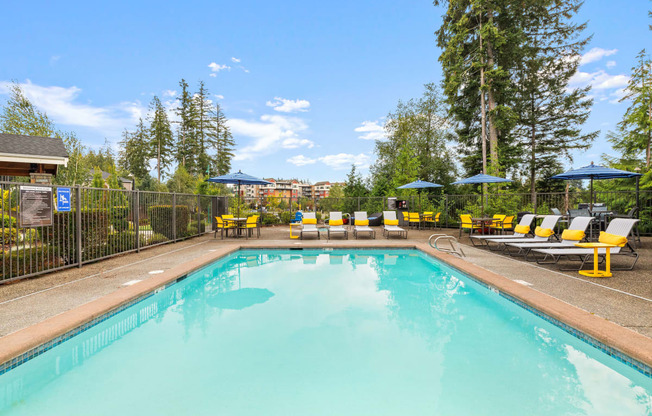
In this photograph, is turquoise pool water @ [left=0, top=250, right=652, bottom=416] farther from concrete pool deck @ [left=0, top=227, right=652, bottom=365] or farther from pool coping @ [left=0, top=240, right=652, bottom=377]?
concrete pool deck @ [left=0, top=227, right=652, bottom=365]

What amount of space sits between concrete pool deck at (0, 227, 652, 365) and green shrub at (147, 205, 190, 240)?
1.82 metres

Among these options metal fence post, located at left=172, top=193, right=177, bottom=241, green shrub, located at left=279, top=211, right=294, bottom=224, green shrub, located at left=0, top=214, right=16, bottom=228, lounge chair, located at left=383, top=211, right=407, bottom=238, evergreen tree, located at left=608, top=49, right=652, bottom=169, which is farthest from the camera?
green shrub, located at left=279, top=211, right=294, bottom=224

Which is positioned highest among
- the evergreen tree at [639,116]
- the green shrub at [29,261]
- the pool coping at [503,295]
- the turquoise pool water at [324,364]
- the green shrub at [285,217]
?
the evergreen tree at [639,116]

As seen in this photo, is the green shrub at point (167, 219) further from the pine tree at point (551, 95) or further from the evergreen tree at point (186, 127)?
the evergreen tree at point (186, 127)

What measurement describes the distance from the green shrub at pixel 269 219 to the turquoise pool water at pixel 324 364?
1141 centimetres

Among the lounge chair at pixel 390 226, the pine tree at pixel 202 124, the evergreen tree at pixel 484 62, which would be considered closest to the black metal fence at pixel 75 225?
the lounge chair at pixel 390 226

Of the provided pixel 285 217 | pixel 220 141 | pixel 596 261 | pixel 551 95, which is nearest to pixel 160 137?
pixel 220 141

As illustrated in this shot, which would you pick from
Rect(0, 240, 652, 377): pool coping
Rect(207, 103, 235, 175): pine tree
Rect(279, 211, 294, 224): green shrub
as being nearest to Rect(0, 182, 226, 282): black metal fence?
Rect(0, 240, 652, 377): pool coping

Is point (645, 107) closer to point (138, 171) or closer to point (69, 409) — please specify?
point (69, 409)

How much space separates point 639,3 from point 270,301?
63.1 feet

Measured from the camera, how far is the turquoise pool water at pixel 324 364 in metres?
2.46

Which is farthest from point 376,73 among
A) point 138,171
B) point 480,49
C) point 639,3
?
point 138,171

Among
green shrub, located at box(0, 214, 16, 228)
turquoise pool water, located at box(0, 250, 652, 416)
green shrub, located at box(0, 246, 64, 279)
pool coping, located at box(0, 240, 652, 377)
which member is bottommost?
turquoise pool water, located at box(0, 250, 652, 416)

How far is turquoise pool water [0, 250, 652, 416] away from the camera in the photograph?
2461 mm
